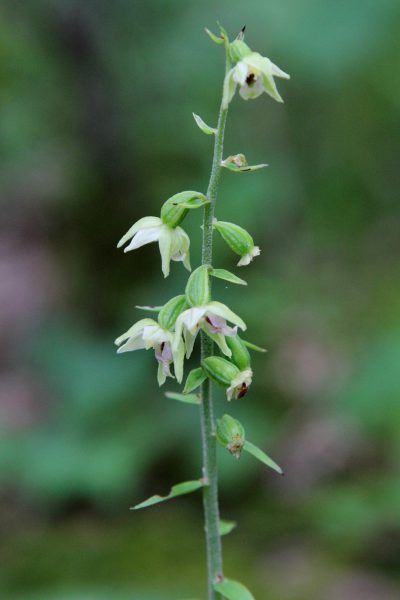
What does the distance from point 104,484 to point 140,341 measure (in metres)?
1.79

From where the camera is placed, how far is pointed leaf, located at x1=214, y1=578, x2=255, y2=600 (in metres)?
1.23

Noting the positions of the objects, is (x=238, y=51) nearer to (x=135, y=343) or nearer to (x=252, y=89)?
(x=252, y=89)

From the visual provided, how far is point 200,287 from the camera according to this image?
1178 mm

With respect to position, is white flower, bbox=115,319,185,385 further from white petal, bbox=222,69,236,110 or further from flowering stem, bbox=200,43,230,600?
white petal, bbox=222,69,236,110

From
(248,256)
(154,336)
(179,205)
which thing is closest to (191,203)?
(179,205)

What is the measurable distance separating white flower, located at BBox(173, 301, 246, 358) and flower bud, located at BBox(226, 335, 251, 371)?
2 cm

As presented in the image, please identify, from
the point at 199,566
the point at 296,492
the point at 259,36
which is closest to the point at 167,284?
the point at 296,492

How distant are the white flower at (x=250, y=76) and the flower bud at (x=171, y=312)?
34 cm

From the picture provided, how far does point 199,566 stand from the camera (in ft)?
8.39

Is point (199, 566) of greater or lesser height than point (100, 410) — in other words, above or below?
below

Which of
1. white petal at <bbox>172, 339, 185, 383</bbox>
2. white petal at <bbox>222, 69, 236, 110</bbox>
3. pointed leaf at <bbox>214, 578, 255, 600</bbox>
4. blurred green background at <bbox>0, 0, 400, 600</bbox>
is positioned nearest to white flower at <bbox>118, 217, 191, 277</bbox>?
white petal at <bbox>172, 339, 185, 383</bbox>

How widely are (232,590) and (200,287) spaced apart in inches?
20.9

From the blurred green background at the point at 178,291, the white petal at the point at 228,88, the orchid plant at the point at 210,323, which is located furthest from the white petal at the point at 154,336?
the blurred green background at the point at 178,291

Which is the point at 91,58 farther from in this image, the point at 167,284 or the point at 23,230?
the point at 23,230
